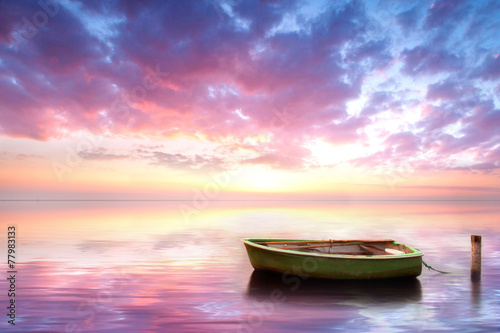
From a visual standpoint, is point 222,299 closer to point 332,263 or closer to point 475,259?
point 332,263

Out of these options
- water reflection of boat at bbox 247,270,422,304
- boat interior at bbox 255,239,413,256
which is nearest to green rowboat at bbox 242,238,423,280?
water reflection of boat at bbox 247,270,422,304

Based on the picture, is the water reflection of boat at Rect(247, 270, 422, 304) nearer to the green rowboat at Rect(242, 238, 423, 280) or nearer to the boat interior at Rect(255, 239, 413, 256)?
the green rowboat at Rect(242, 238, 423, 280)

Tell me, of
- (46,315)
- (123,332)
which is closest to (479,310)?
(123,332)

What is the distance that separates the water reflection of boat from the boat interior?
1.69m

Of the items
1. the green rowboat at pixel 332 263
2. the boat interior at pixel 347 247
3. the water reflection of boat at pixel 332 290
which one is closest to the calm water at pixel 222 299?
the water reflection of boat at pixel 332 290

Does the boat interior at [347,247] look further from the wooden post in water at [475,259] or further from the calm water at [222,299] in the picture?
the wooden post in water at [475,259]

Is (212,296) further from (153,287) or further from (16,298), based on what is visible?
(16,298)

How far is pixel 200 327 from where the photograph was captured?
1209 cm

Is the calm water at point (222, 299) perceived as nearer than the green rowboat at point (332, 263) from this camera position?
Yes

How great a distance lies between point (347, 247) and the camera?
2097cm

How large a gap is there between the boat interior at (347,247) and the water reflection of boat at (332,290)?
169cm

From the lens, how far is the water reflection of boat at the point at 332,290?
609 inches

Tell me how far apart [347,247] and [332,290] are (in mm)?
5053

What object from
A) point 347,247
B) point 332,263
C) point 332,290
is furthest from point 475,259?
point 332,290
